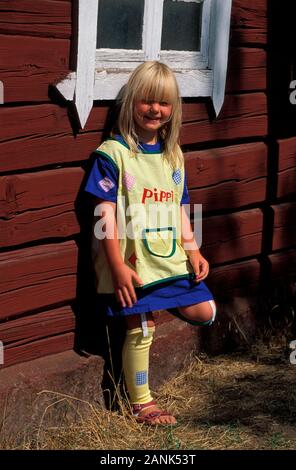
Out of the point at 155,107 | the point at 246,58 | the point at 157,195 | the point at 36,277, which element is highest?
the point at 246,58

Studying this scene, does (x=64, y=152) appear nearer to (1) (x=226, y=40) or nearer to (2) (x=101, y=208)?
(2) (x=101, y=208)

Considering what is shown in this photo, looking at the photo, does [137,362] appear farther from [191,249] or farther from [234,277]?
[234,277]

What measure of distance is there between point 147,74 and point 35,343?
50.0 inches

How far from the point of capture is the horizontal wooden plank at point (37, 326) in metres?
3.99

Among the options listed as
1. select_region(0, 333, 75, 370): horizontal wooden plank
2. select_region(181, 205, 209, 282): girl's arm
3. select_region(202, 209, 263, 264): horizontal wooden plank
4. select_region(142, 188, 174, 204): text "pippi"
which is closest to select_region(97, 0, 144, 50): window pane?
select_region(142, 188, 174, 204): text "pippi"

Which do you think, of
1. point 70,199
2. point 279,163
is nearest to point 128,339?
point 70,199

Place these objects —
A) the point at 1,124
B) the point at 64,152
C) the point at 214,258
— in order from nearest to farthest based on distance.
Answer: the point at 1,124 → the point at 64,152 → the point at 214,258

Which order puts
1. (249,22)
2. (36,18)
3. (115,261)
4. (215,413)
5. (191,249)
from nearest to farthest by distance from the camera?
(36,18), (115,261), (191,249), (215,413), (249,22)

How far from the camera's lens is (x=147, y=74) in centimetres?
404

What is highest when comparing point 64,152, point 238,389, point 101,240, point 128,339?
point 64,152

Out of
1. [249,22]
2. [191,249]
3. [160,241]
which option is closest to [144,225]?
[160,241]

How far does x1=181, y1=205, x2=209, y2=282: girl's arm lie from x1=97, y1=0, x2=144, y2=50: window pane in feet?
2.66

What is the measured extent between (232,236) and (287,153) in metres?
0.60

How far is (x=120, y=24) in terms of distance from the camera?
4.19 meters
